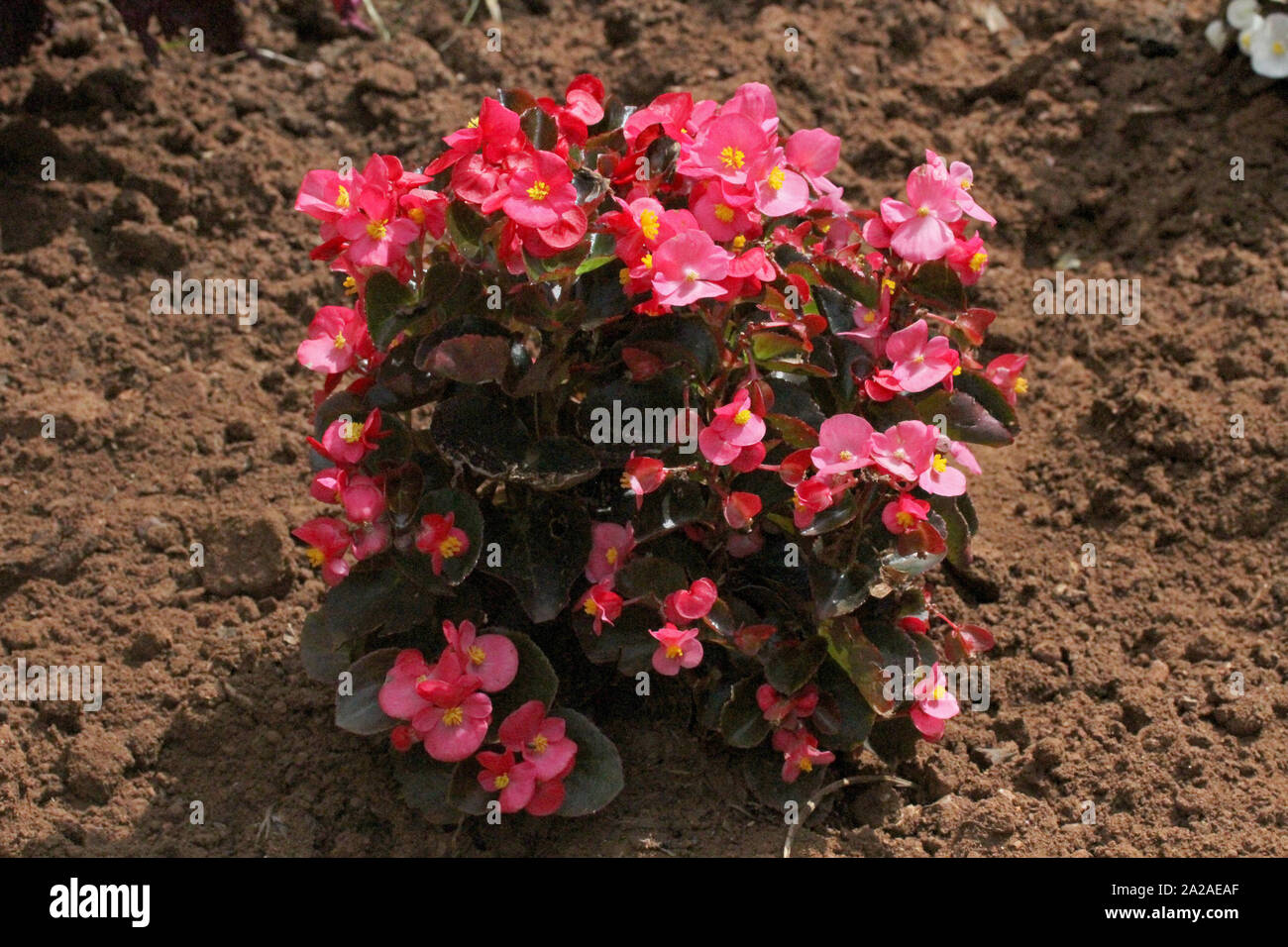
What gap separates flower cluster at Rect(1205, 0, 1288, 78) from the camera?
135 inches

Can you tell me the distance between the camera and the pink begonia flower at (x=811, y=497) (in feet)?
6.63

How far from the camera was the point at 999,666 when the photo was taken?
262 cm

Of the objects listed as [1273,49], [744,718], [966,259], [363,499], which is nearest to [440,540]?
[363,499]

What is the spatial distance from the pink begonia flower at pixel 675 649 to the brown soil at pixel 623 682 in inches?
14.5

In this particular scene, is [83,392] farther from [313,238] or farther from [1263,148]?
[1263,148]

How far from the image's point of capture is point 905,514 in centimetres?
204

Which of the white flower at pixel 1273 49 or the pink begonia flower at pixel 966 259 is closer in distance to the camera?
the pink begonia flower at pixel 966 259

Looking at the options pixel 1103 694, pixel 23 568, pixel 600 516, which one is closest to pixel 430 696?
pixel 600 516

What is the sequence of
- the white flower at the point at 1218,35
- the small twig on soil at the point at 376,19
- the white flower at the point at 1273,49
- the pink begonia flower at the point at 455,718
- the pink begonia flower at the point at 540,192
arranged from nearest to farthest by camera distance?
the pink begonia flower at the point at 540,192
the pink begonia flower at the point at 455,718
the white flower at the point at 1273,49
the white flower at the point at 1218,35
the small twig on soil at the point at 376,19

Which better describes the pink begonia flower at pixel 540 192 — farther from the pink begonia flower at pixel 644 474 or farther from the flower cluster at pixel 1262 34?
the flower cluster at pixel 1262 34

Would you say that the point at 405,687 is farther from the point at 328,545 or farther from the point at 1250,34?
the point at 1250,34

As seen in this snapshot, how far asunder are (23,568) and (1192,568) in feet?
7.24
